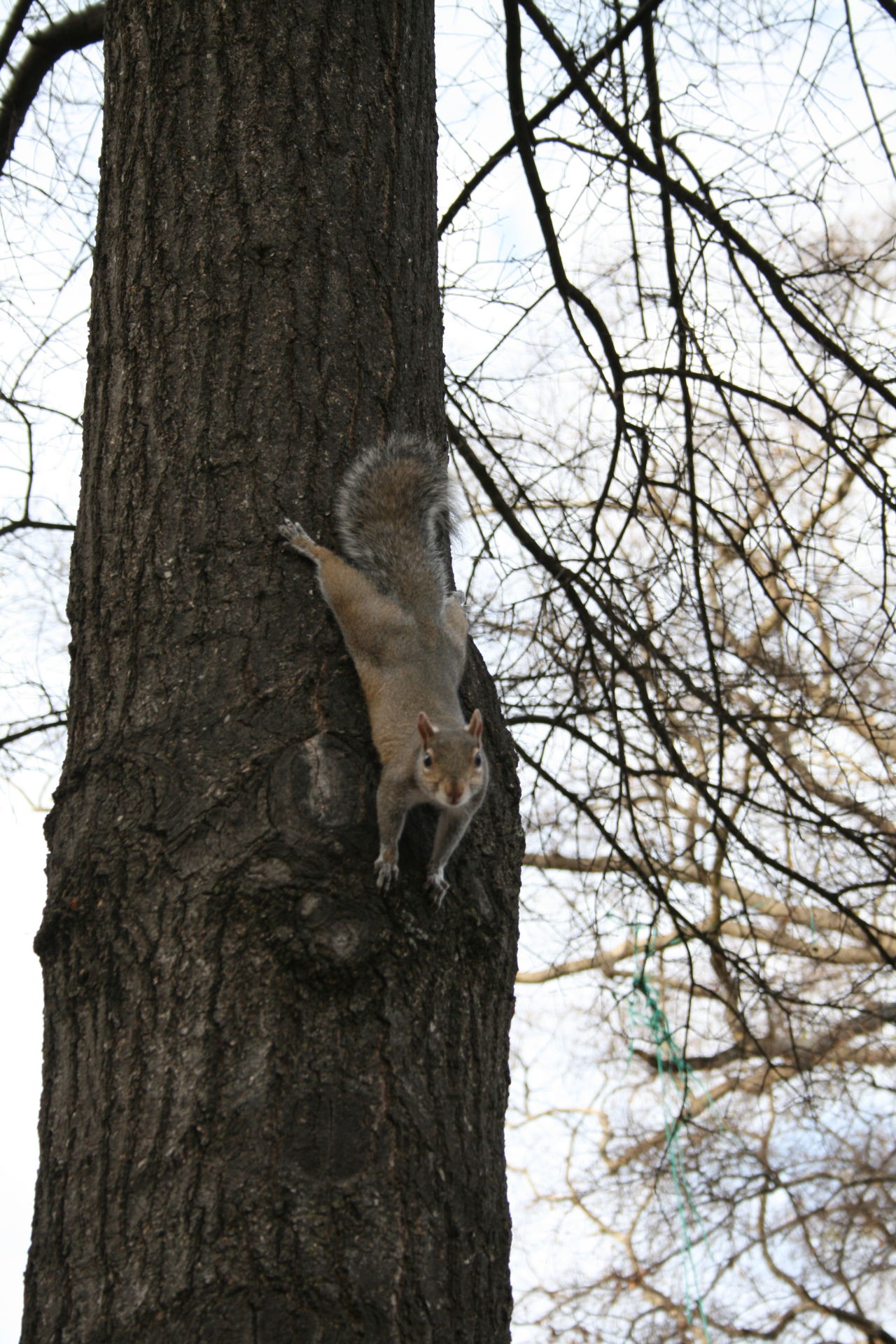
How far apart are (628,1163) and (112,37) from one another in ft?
13.6

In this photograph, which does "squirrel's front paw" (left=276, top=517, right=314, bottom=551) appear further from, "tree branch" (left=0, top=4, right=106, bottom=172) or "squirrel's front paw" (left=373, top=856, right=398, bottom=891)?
"tree branch" (left=0, top=4, right=106, bottom=172)

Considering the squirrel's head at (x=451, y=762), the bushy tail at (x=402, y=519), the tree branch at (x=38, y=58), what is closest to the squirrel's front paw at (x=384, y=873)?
the squirrel's head at (x=451, y=762)

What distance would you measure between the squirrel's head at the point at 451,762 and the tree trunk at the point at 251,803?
60 mm

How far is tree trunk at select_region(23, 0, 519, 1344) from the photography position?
1.13 meters

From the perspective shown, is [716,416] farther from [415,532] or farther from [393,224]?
[393,224]

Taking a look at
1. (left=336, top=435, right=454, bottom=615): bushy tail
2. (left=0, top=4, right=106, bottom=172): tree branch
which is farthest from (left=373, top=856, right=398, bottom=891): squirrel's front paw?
(left=0, top=4, right=106, bottom=172): tree branch

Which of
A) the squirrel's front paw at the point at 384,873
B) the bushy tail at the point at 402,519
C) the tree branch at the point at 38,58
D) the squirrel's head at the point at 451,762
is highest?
the tree branch at the point at 38,58

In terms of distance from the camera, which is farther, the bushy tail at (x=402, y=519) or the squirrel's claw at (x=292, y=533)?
the bushy tail at (x=402, y=519)

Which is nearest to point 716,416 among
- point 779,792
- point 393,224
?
point 779,792

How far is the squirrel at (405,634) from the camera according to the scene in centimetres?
153

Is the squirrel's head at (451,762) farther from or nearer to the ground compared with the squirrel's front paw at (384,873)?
farther from the ground

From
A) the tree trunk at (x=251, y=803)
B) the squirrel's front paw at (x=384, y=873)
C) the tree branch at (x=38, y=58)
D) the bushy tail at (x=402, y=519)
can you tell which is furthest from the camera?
the tree branch at (x=38, y=58)

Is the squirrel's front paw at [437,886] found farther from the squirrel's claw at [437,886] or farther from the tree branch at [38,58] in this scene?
the tree branch at [38,58]

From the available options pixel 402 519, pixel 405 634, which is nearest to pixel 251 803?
pixel 405 634
